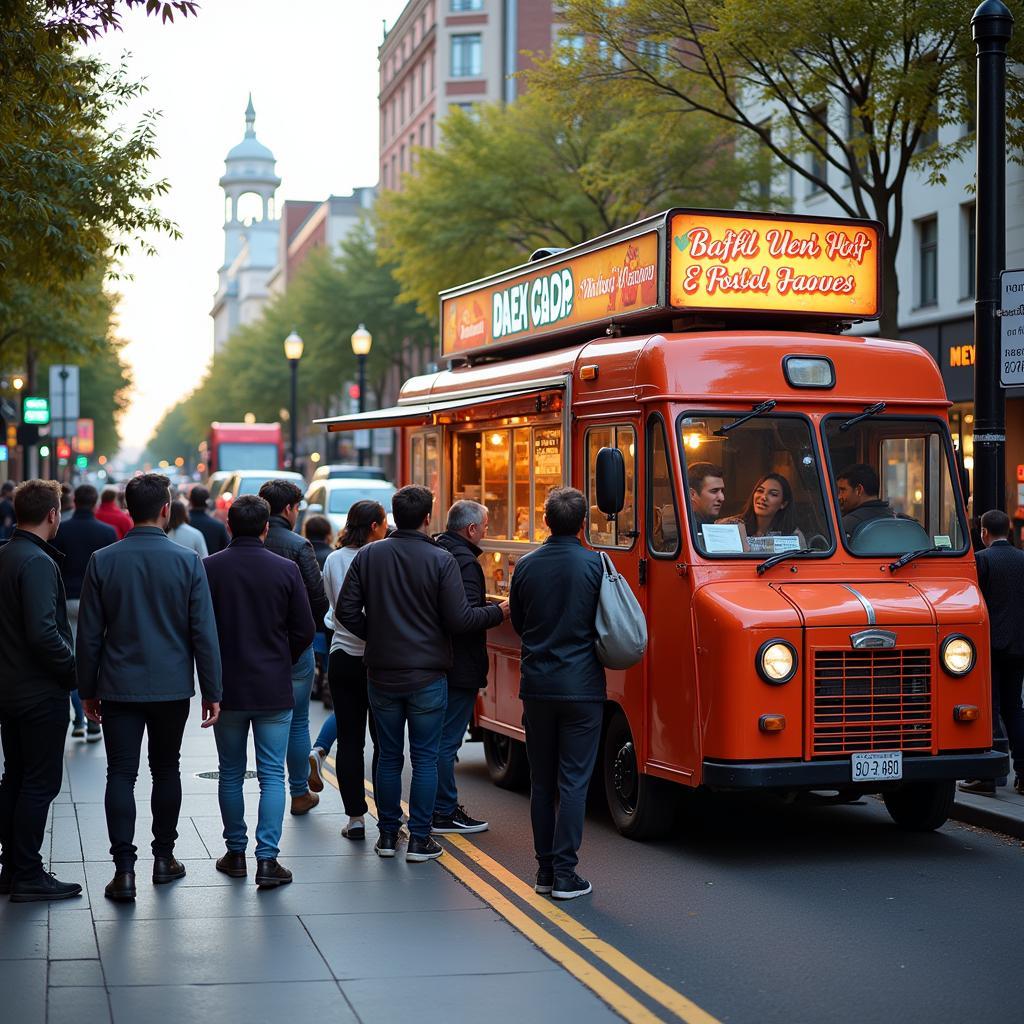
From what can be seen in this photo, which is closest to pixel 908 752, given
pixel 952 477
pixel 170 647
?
pixel 952 477

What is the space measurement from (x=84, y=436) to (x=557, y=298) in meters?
49.0

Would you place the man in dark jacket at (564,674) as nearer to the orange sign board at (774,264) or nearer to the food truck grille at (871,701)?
the food truck grille at (871,701)

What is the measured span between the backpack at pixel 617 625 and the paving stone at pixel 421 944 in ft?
4.40

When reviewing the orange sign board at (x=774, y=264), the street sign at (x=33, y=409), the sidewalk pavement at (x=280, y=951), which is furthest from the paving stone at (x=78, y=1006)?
the street sign at (x=33, y=409)

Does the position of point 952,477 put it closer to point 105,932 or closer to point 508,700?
point 508,700

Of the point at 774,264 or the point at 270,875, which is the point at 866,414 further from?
the point at 270,875

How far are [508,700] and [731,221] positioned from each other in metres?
3.51

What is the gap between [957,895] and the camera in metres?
8.33

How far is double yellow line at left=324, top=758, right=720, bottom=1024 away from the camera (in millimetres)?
6289

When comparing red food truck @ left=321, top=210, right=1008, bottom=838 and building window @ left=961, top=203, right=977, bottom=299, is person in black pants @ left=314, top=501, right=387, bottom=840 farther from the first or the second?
building window @ left=961, top=203, right=977, bottom=299

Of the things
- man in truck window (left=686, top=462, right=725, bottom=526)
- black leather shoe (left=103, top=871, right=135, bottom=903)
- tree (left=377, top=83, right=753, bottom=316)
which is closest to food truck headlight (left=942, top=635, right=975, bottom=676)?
man in truck window (left=686, top=462, right=725, bottom=526)

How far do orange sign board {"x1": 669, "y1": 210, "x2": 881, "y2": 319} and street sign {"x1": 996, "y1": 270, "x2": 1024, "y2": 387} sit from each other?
3.66 ft

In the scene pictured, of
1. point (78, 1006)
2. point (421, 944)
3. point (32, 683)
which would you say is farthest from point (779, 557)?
point (78, 1006)

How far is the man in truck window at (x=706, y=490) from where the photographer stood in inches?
363
